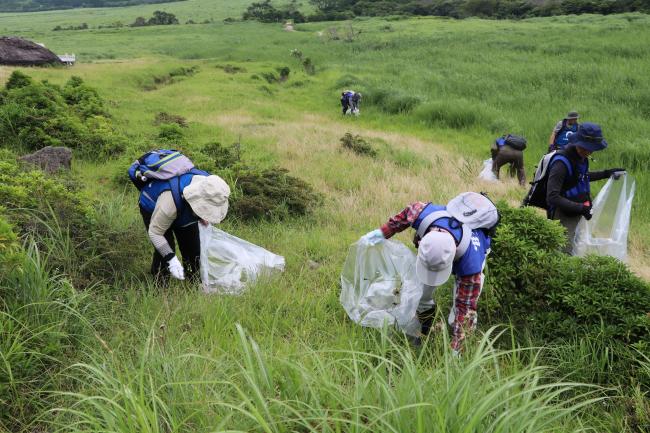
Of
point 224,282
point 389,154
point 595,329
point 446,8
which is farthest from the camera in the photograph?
point 446,8

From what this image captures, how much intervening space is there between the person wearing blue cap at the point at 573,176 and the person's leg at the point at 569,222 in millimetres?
78

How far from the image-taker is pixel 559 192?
4.56 metres

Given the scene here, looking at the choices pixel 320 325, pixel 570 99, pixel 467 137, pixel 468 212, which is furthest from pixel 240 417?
pixel 570 99

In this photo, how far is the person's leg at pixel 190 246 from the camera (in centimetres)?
420

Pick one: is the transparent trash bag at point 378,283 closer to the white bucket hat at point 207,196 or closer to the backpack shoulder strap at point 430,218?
the backpack shoulder strap at point 430,218

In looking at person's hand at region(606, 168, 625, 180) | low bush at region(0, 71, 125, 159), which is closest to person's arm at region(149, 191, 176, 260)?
person's hand at region(606, 168, 625, 180)

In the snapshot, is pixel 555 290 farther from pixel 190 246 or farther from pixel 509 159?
pixel 509 159

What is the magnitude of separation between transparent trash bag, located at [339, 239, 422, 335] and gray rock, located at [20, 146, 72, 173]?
16.3 feet

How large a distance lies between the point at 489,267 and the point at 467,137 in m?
10.1

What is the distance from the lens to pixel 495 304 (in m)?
3.77

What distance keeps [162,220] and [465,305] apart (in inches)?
92.7

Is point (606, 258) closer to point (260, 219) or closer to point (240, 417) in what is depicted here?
point (240, 417)

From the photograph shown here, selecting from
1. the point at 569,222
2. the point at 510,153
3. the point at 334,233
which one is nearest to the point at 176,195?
the point at 334,233

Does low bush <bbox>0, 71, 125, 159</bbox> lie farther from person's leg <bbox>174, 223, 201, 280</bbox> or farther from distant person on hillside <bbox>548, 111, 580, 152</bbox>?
distant person on hillside <bbox>548, 111, 580, 152</bbox>
